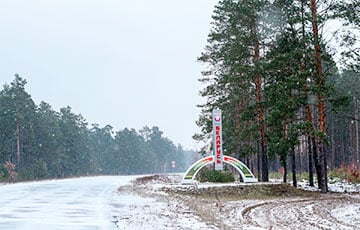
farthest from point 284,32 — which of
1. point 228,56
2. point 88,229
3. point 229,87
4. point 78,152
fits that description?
point 78,152

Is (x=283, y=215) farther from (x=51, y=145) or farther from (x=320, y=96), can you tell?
(x=51, y=145)

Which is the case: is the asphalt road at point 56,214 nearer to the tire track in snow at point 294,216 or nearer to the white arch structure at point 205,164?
the tire track in snow at point 294,216

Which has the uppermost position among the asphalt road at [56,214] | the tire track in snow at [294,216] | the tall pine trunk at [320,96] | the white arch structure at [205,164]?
the tall pine trunk at [320,96]

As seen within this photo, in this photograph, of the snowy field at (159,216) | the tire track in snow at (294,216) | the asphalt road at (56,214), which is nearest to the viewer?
the asphalt road at (56,214)

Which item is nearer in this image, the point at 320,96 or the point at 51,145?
the point at 320,96

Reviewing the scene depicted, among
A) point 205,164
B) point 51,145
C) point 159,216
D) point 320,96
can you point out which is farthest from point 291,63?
point 51,145

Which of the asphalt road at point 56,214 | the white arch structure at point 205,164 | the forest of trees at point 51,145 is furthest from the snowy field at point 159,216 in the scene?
the forest of trees at point 51,145

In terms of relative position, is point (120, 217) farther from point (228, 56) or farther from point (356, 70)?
point (228, 56)

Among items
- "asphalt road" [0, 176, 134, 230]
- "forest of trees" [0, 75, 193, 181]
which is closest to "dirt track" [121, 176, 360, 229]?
"asphalt road" [0, 176, 134, 230]

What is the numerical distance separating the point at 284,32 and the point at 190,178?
36.2ft

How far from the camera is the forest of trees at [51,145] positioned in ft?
224

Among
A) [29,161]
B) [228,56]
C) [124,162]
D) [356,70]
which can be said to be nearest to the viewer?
[356,70]

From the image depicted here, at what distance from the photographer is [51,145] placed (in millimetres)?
79125

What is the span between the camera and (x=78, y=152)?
95.1m
